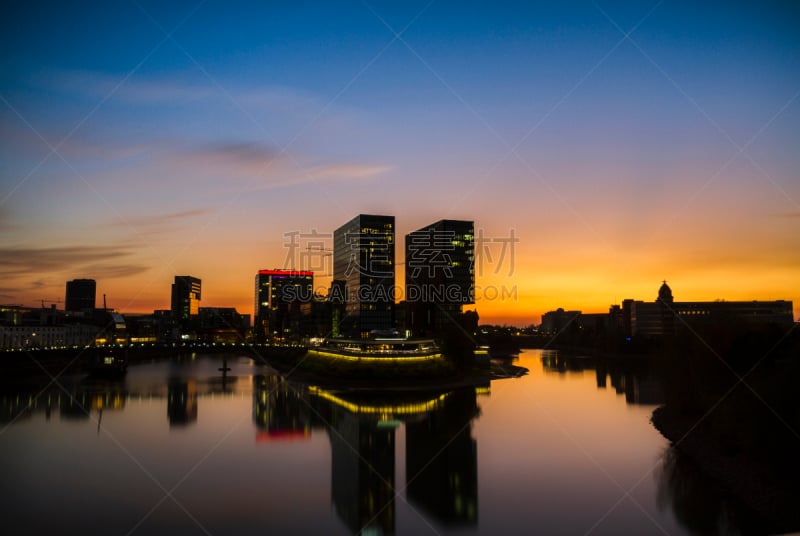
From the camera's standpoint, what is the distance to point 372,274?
11381 cm

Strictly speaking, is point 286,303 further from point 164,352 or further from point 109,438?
point 109,438

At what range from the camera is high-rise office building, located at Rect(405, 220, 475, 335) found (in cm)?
11644

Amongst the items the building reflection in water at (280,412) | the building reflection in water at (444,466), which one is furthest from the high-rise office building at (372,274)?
the building reflection in water at (444,466)

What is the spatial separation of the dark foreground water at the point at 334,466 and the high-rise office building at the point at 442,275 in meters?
67.2

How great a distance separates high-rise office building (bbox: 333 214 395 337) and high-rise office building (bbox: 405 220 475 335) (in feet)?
24.4

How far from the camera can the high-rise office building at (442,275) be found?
11644 centimetres

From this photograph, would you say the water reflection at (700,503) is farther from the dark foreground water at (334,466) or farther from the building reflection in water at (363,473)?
the building reflection in water at (363,473)

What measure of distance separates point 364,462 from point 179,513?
386 inches

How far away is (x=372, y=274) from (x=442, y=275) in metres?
18.8

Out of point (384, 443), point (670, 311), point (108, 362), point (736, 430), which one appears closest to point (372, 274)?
point (108, 362)

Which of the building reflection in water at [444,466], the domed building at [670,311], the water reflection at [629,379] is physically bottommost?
the water reflection at [629,379]

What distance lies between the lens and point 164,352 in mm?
128500

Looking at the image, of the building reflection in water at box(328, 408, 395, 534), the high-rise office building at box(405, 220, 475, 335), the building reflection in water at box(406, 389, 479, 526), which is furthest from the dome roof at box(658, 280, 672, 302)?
the building reflection in water at box(328, 408, 395, 534)

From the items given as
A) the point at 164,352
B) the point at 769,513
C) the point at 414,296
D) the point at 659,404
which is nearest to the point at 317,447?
the point at 769,513
